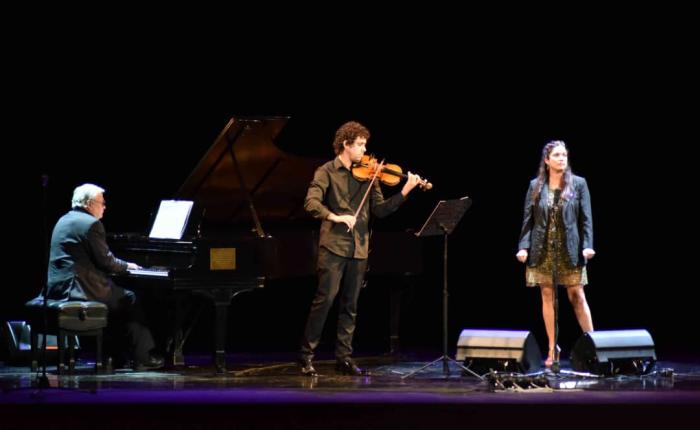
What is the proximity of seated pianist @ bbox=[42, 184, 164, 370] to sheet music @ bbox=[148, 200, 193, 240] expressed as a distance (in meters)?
0.32

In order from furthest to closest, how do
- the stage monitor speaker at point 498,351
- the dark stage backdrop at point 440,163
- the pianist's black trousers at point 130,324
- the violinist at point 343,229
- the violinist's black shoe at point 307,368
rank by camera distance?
the dark stage backdrop at point 440,163
the pianist's black trousers at point 130,324
the violinist's black shoe at point 307,368
the violinist at point 343,229
the stage monitor speaker at point 498,351

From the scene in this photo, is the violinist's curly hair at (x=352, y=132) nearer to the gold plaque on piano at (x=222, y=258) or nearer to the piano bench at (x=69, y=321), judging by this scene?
the gold plaque on piano at (x=222, y=258)

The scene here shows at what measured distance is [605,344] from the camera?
283 inches

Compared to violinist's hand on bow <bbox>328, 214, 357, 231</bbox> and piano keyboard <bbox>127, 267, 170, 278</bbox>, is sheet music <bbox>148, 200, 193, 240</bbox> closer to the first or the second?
piano keyboard <bbox>127, 267, 170, 278</bbox>

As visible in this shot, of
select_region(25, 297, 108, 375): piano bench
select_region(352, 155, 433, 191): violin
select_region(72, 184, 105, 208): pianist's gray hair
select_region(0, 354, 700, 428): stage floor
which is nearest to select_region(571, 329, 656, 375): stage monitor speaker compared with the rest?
select_region(0, 354, 700, 428): stage floor

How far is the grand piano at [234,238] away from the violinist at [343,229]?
0.37 m

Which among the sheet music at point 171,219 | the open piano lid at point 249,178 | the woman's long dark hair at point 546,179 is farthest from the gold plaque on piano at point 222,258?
the woman's long dark hair at point 546,179

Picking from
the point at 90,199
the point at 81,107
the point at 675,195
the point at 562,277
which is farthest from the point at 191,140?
the point at 675,195

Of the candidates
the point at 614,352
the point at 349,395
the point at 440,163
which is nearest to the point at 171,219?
the point at 349,395

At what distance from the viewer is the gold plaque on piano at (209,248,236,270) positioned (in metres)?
7.48

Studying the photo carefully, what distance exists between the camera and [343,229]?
24.6 feet

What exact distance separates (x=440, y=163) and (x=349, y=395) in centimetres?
429

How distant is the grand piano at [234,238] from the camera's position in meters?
7.49

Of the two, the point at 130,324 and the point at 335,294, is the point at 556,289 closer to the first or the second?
the point at 335,294
